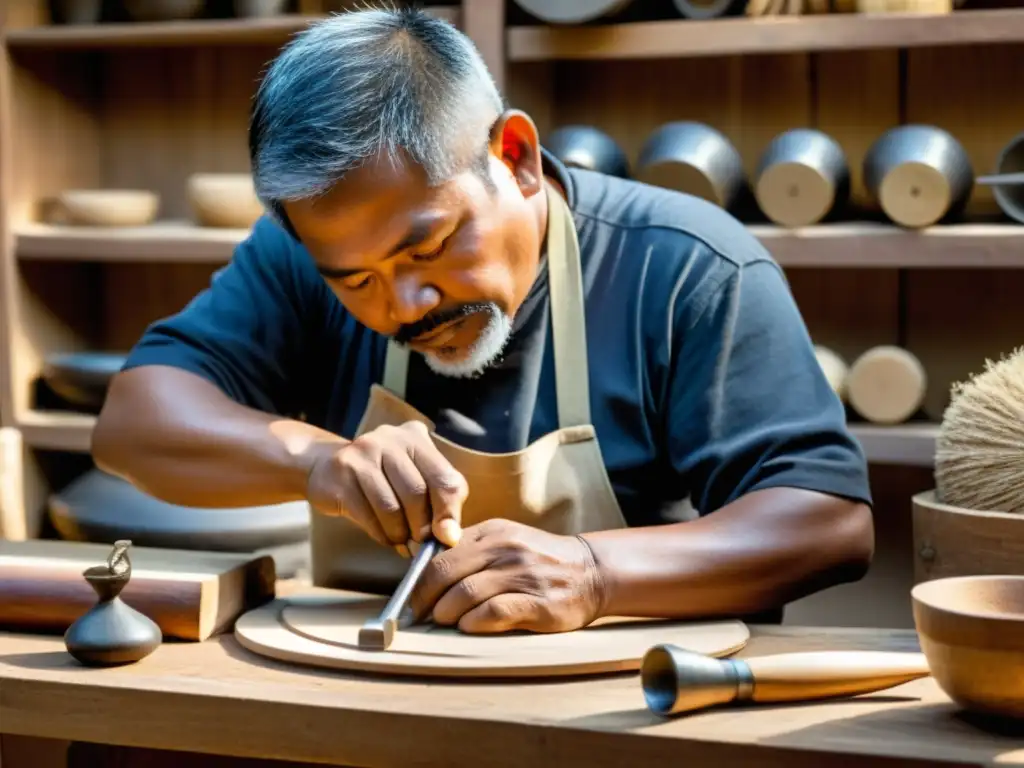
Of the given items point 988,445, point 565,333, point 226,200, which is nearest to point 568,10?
point 226,200

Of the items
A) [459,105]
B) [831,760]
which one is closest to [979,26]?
[459,105]

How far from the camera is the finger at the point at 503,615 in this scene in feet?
5.06

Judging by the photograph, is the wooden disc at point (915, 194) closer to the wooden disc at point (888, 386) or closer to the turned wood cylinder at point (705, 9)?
the wooden disc at point (888, 386)

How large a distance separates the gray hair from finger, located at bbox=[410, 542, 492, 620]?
44cm

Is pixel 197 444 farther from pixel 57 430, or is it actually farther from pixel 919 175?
pixel 57 430

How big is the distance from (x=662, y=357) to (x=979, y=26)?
152cm

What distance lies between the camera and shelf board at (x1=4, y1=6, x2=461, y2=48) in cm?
350

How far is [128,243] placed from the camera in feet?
12.0

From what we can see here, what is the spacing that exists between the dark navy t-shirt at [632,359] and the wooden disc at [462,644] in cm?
29

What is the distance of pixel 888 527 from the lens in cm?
359

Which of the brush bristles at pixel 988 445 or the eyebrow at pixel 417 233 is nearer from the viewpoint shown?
the eyebrow at pixel 417 233

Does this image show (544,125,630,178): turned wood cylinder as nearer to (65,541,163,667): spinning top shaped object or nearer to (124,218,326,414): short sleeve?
(124,218,326,414): short sleeve

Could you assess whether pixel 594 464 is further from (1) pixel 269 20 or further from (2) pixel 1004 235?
(1) pixel 269 20

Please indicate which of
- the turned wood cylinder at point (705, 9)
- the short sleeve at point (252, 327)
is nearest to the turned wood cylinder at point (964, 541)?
the short sleeve at point (252, 327)
